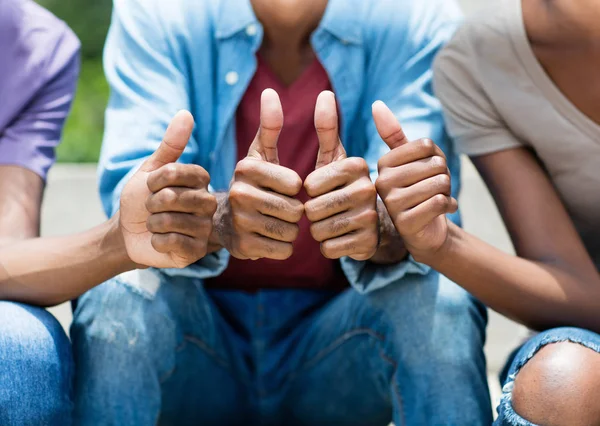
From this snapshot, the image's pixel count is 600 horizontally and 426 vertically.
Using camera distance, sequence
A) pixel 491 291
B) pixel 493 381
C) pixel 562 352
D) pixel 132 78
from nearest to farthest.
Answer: pixel 562 352 → pixel 491 291 → pixel 132 78 → pixel 493 381

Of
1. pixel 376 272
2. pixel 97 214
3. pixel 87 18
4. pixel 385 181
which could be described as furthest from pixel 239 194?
pixel 87 18

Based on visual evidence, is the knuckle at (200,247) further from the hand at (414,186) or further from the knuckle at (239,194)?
the hand at (414,186)

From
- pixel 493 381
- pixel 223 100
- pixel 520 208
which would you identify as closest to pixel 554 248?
pixel 520 208

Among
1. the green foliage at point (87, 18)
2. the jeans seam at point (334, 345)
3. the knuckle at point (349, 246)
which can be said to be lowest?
the green foliage at point (87, 18)

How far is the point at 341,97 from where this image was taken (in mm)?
1960

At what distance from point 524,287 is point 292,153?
0.55 meters

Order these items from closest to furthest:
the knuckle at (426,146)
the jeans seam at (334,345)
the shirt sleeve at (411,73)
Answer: the knuckle at (426,146)
the jeans seam at (334,345)
the shirt sleeve at (411,73)

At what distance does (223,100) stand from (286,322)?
49 centimetres

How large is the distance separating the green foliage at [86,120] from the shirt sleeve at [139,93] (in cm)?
207

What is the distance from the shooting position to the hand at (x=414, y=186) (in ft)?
5.17

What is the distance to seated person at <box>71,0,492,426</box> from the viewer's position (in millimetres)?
1702

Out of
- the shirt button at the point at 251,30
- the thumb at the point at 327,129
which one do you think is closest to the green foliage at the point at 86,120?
the shirt button at the point at 251,30

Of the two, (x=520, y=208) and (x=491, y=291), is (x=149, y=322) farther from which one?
(x=520, y=208)

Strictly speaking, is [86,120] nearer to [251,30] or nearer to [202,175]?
[251,30]
